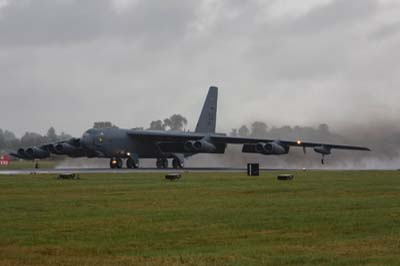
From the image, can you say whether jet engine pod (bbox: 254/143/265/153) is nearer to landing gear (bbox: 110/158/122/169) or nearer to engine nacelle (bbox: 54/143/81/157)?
landing gear (bbox: 110/158/122/169)

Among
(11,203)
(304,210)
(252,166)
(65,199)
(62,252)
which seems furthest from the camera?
(252,166)

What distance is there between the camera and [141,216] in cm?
2147

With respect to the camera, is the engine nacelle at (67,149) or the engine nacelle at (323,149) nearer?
the engine nacelle at (323,149)

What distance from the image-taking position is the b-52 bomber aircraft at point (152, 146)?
70081mm

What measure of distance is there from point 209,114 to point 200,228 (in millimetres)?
63898

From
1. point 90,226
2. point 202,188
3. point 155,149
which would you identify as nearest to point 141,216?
point 90,226

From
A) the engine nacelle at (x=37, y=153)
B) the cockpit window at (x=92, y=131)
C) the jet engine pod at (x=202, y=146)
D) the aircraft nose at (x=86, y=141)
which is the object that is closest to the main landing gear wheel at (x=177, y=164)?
the jet engine pod at (x=202, y=146)

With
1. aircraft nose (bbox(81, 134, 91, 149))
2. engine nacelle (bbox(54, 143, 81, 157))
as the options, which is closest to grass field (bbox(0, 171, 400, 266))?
aircraft nose (bbox(81, 134, 91, 149))

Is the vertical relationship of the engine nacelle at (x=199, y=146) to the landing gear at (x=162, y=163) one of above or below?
above

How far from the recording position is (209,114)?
270ft

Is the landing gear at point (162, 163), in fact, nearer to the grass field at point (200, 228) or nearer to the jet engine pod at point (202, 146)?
the jet engine pod at point (202, 146)

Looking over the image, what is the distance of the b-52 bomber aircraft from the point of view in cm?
7008

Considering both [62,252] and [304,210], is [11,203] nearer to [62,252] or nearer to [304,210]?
[304,210]

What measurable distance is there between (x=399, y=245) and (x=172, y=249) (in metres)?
4.25
